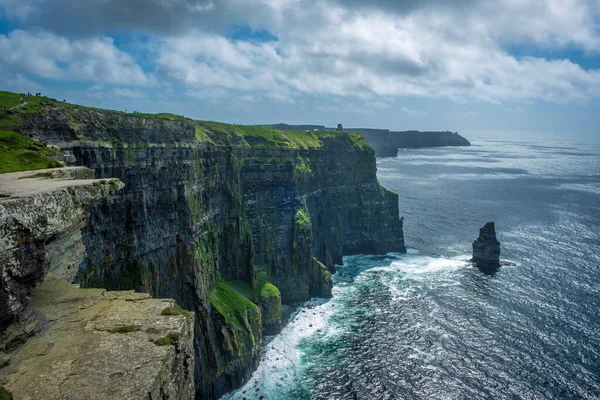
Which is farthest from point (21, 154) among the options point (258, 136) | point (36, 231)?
point (258, 136)

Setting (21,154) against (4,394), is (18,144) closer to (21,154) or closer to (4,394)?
(21,154)

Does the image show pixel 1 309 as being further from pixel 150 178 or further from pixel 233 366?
pixel 233 366

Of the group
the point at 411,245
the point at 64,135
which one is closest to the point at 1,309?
the point at 64,135

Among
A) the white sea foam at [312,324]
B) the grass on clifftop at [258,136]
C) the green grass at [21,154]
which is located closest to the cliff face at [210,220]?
the grass on clifftop at [258,136]

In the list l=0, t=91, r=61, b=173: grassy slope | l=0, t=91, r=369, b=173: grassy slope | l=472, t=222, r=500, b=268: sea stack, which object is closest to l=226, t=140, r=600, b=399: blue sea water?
l=472, t=222, r=500, b=268: sea stack

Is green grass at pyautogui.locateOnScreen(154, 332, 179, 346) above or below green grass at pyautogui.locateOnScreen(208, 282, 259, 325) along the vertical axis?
above

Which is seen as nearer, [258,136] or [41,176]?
[41,176]

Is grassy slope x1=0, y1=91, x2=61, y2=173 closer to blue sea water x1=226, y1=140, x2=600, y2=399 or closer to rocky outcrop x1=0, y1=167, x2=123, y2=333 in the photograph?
rocky outcrop x1=0, y1=167, x2=123, y2=333
